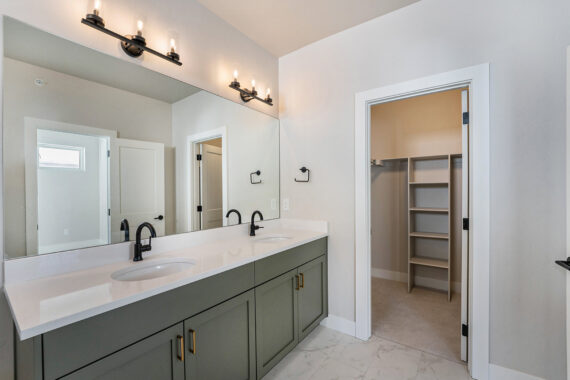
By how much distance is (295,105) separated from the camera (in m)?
2.60

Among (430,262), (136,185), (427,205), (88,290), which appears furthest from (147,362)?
(427,205)

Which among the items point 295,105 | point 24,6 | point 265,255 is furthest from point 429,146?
point 24,6

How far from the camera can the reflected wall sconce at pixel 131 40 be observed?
132cm

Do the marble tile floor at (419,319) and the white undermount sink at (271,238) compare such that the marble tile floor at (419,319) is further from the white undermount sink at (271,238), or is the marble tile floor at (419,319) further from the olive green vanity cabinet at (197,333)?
the white undermount sink at (271,238)

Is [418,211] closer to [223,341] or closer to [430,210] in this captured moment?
[430,210]

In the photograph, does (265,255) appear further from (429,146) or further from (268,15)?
(429,146)

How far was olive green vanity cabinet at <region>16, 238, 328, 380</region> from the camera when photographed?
0.86 meters

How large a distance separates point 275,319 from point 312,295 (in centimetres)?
52

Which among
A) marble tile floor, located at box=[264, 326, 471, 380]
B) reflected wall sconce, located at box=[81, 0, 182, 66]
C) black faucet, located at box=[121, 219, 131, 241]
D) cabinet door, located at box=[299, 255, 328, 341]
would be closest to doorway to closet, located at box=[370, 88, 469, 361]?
marble tile floor, located at box=[264, 326, 471, 380]

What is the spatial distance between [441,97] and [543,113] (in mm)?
1816

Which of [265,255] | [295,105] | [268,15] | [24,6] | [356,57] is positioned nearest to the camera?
[24,6]

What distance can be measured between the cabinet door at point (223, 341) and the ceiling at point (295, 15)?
6.82 feet

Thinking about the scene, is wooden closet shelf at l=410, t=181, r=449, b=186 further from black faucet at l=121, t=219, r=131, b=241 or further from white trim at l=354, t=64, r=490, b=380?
black faucet at l=121, t=219, r=131, b=241

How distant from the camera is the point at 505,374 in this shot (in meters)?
1.62
